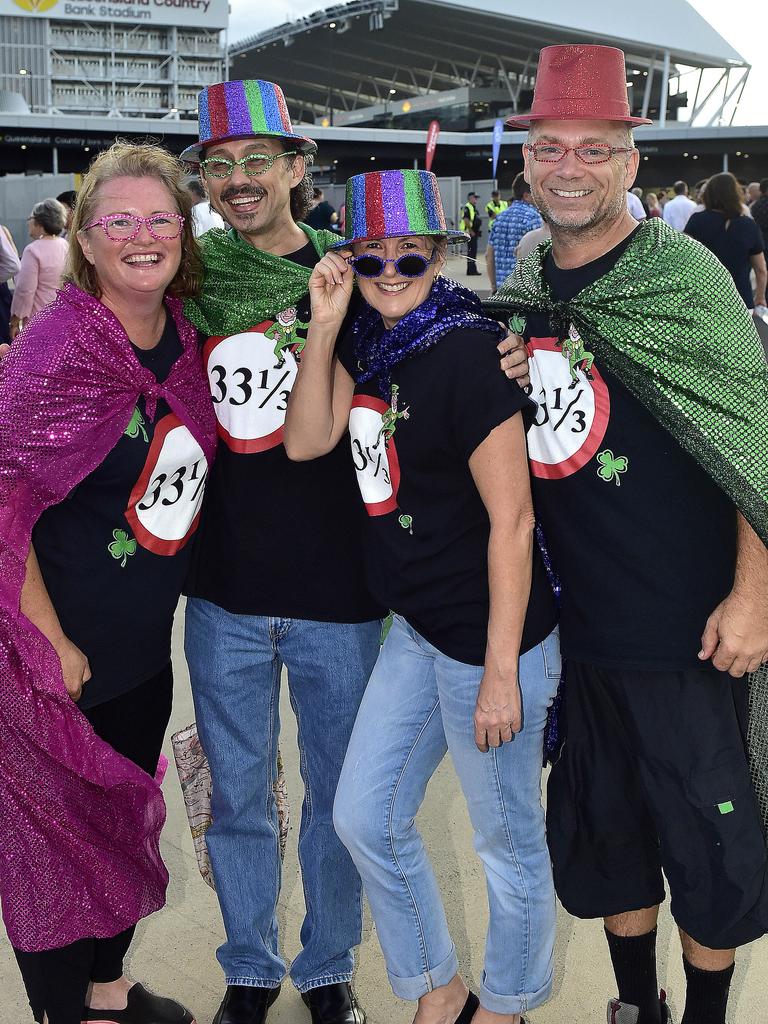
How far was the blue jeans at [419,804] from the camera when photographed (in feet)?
7.15

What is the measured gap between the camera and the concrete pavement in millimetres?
2559

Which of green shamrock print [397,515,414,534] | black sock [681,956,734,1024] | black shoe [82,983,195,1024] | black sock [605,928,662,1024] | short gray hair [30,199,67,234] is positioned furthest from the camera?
short gray hair [30,199,67,234]

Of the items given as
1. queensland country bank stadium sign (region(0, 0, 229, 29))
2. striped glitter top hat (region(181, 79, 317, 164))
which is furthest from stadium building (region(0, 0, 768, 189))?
striped glitter top hat (region(181, 79, 317, 164))

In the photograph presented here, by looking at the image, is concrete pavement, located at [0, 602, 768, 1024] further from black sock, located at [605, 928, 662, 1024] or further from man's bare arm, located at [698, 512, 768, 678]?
man's bare arm, located at [698, 512, 768, 678]

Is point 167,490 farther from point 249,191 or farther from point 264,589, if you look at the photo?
point 249,191

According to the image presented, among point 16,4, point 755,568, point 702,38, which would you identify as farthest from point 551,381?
point 16,4

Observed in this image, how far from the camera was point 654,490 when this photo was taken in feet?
6.98

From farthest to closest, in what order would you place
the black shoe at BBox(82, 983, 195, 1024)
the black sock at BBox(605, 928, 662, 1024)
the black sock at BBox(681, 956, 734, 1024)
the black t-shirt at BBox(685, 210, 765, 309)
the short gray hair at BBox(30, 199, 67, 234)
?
the black t-shirt at BBox(685, 210, 765, 309), the short gray hair at BBox(30, 199, 67, 234), the black shoe at BBox(82, 983, 195, 1024), the black sock at BBox(605, 928, 662, 1024), the black sock at BBox(681, 956, 734, 1024)

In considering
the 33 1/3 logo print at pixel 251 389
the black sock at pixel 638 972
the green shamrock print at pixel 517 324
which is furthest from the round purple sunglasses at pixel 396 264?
the black sock at pixel 638 972

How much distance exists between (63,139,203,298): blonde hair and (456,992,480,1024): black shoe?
183cm

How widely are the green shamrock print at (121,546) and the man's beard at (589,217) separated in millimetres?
1164

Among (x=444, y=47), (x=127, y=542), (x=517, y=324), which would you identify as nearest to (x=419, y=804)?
(x=127, y=542)

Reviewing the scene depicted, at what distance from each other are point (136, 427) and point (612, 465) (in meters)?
1.04

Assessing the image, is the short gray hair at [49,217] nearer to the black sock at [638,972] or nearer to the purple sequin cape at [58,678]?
the purple sequin cape at [58,678]
